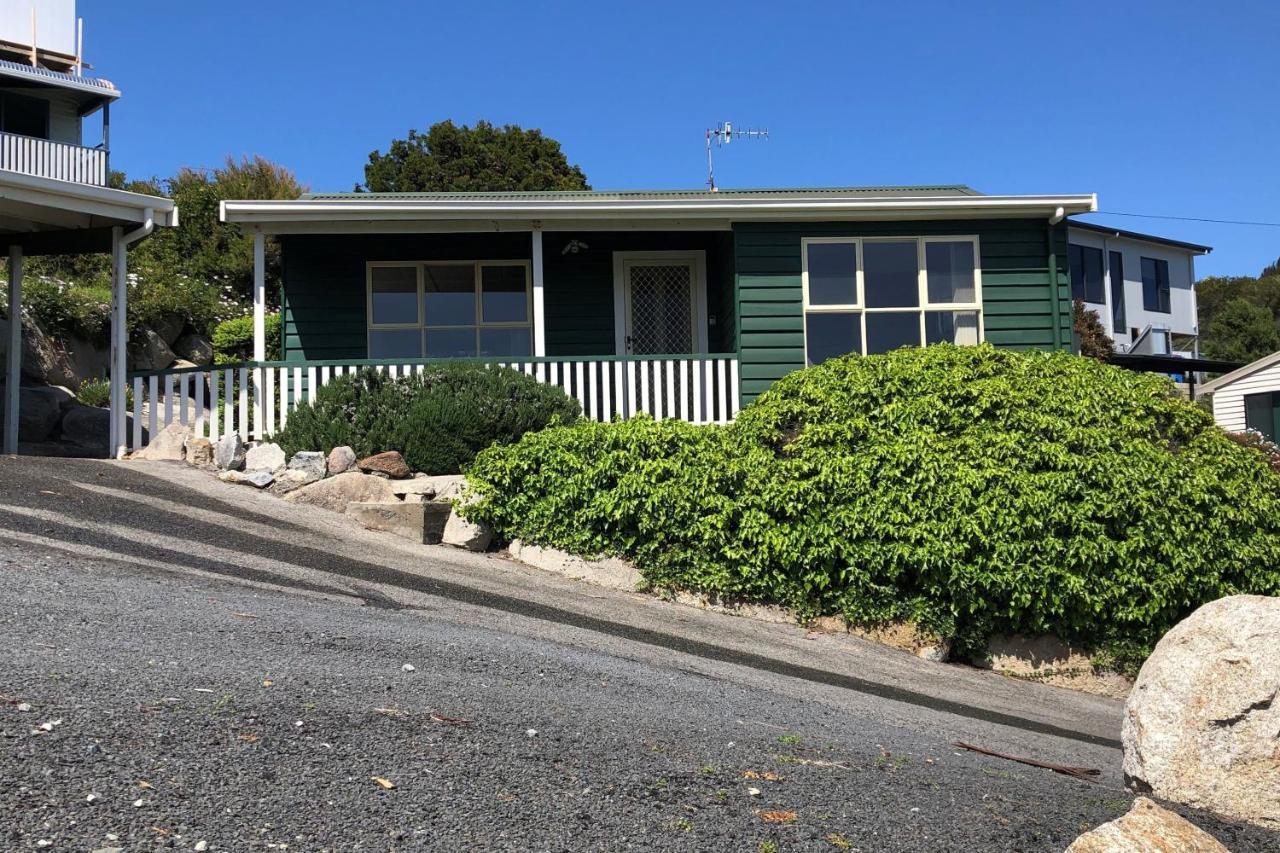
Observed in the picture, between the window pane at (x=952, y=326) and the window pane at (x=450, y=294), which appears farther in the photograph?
the window pane at (x=450, y=294)

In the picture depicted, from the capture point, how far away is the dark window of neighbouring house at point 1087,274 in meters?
29.3

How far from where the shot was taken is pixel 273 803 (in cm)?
334

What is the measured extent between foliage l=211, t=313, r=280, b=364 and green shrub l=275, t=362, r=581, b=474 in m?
9.42

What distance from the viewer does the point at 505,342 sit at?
47.9 ft

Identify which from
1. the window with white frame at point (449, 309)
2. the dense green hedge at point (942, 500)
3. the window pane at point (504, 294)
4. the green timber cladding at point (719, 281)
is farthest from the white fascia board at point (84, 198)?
the dense green hedge at point (942, 500)

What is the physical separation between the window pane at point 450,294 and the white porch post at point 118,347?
375cm

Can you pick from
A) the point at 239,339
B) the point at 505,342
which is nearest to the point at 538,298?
the point at 505,342

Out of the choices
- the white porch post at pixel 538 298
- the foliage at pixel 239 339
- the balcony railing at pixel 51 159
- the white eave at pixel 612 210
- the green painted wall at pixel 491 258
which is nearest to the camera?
the white eave at pixel 612 210

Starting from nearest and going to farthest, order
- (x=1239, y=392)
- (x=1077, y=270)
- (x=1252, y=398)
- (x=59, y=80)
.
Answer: (x=59, y=80) < (x=1252, y=398) < (x=1239, y=392) < (x=1077, y=270)

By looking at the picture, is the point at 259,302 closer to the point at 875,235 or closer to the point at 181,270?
the point at 875,235

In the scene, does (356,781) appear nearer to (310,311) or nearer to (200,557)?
(200,557)

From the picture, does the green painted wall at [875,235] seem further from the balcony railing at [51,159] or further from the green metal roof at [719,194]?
the balcony railing at [51,159]

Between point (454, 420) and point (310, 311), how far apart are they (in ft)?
14.7

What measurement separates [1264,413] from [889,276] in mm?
17472
